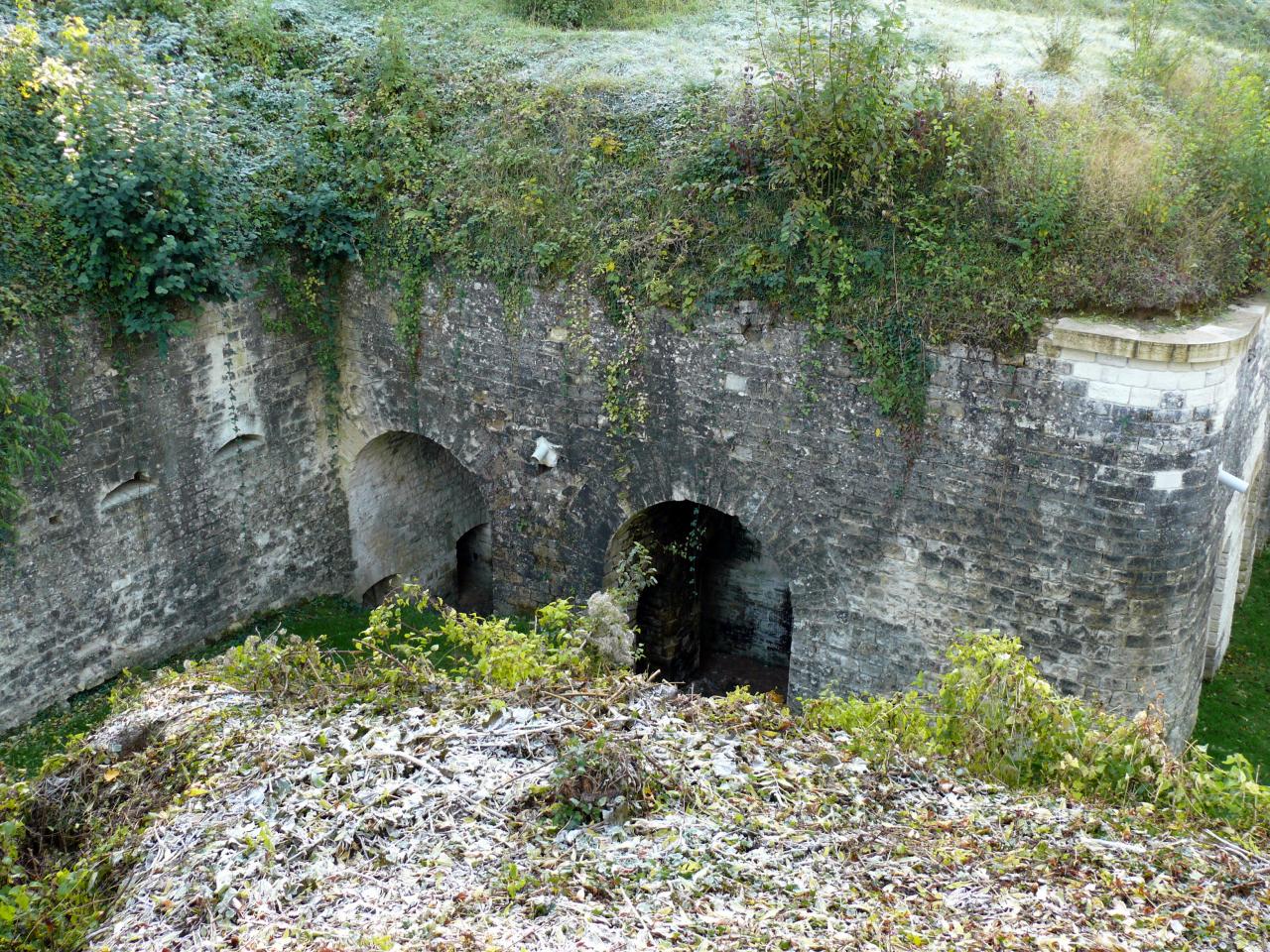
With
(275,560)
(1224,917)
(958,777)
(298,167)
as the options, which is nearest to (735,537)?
(275,560)

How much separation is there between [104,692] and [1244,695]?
9874 millimetres

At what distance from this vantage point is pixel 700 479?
9.58 meters

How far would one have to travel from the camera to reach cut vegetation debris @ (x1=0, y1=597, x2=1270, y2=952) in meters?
4.55

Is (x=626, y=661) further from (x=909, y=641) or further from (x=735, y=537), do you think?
(x=735, y=537)

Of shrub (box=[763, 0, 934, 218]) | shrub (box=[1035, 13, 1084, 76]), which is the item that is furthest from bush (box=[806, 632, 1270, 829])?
shrub (box=[1035, 13, 1084, 76])

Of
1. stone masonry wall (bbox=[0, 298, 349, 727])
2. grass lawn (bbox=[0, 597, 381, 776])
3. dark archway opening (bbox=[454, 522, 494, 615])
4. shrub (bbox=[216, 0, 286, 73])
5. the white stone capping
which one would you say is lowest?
dark archway opening (bbox=[454, 522, 494, 615])

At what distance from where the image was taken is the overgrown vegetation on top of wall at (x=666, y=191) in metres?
8.28

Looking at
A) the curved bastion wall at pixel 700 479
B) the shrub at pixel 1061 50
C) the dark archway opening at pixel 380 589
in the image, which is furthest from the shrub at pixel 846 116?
the dark archway opening at pixel 380 589

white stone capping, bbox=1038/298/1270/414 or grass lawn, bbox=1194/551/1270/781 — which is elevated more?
white stone capping, bbox=1038/298/1270/414

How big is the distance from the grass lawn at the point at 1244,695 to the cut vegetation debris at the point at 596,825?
3.84 meters

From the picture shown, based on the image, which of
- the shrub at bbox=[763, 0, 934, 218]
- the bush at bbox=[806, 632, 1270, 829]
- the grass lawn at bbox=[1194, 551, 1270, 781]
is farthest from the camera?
the grass lawn at bbox=[1194, 551, 1270, 781]

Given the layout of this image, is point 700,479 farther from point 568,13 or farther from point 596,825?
point 568,13

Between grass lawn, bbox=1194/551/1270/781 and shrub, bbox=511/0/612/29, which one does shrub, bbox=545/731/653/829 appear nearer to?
grass lawn, bbox=1194/551/1270/781

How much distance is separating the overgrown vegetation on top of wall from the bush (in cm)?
292
